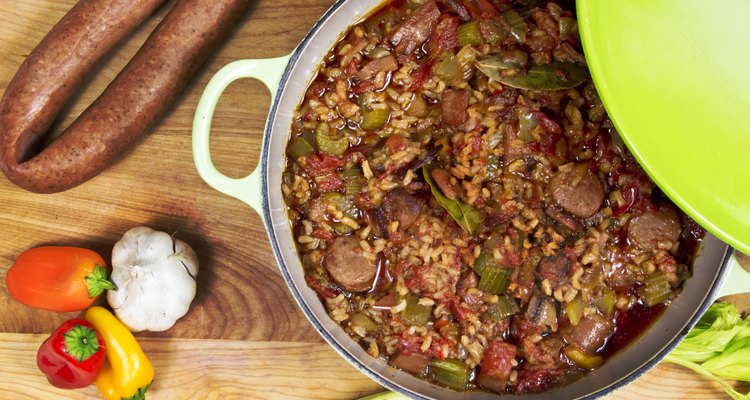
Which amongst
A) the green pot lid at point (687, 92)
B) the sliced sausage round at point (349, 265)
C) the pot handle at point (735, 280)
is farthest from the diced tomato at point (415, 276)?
the pot handle at point (735, 280)

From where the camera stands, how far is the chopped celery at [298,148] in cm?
378

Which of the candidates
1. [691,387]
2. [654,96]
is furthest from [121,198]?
[691,387]

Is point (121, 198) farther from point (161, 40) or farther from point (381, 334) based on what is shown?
point (381, 334)

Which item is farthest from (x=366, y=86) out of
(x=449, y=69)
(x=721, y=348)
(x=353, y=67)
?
(x=721, y=348)

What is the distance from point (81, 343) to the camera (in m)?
4.13

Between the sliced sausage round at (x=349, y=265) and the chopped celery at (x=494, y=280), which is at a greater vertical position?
the sliced sausage round at (x=349, y=265)

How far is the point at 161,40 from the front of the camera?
13.3 feet

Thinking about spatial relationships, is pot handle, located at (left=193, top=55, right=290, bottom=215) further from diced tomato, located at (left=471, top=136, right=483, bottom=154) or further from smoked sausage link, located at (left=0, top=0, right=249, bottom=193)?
diced tomato, located at (left=471, top=136, right=483, bottom=154)

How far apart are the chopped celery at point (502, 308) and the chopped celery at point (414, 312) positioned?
0.33 metres

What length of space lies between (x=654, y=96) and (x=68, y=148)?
3.20 m

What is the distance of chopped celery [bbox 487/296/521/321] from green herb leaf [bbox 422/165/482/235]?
0.41 m

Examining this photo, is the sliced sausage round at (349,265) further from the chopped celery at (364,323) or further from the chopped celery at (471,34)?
the chopped celery at (471,34)

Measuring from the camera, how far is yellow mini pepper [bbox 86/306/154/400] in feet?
13.8

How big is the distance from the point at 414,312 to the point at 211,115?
1488 millimetres
